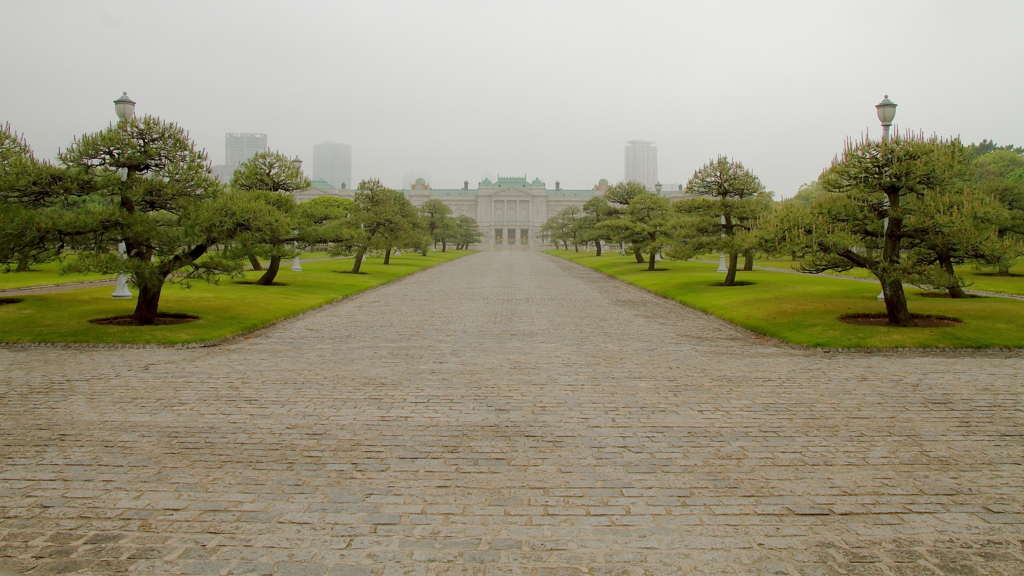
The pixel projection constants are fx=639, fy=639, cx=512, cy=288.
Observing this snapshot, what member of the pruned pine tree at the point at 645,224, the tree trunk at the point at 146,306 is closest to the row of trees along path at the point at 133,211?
the tree trunk at the point at 146,306

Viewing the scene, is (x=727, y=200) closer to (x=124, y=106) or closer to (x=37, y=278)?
(x=124, y=106)

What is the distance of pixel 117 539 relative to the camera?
15.8ft

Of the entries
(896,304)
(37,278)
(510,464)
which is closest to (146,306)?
(510,464)

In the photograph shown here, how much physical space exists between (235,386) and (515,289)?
63.8 ft

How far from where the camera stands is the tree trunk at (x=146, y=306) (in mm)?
15508

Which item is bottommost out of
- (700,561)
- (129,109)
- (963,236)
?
(700,561)

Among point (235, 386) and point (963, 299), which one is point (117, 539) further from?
point (963, 299)

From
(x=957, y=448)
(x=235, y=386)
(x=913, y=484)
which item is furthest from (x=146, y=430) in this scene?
(x=957, y=448)

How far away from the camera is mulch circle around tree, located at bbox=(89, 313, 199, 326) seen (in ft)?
51.0

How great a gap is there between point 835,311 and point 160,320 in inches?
705

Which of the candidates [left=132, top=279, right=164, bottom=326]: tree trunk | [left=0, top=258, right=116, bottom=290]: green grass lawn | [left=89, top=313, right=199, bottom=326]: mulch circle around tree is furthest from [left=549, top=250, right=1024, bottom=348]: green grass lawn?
[left=0, top=258, right=116, bottom=290]: green grass lawn

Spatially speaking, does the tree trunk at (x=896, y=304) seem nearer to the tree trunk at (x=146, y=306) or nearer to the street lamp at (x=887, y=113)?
the street lamp at (x=887, y=113)

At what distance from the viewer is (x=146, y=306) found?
1561cm

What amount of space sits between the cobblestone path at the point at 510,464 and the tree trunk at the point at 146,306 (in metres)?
3.55
